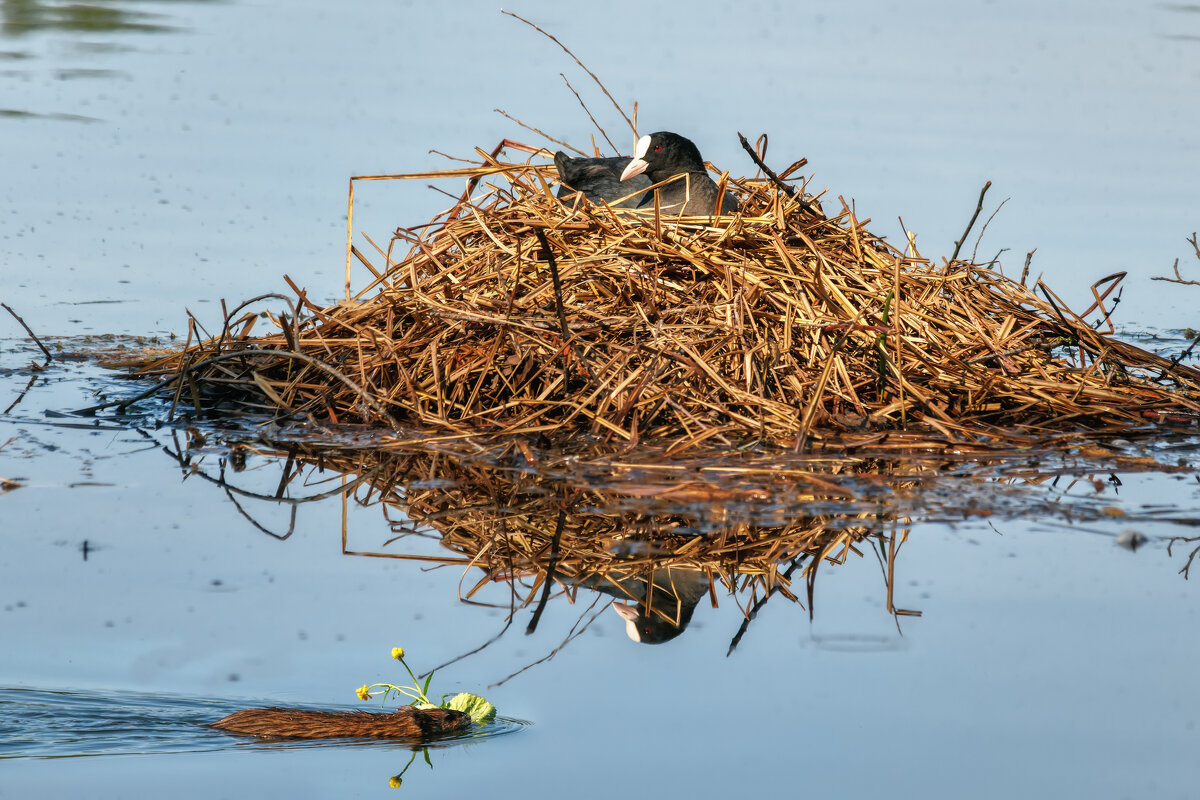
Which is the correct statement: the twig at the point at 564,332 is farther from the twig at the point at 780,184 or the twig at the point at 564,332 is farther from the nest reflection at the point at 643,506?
the twig at the point at 780,184

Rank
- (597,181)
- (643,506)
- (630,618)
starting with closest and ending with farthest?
(630,618) < (643,506) < (597,181)

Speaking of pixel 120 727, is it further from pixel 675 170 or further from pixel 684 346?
pixel 675 170

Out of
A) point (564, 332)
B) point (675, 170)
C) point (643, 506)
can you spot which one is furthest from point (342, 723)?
point (675, 170)

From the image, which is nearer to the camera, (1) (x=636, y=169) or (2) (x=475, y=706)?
(2) (x=475, y=706)

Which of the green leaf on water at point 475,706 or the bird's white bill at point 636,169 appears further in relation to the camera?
the bird's white bill at point 636,169

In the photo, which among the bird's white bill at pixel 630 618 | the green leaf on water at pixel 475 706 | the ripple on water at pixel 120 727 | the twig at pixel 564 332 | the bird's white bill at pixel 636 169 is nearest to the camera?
the ripple on water at pixel 120 727

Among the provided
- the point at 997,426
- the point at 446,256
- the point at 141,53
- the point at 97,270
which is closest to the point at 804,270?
the point at 997,426

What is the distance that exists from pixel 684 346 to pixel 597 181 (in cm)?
148

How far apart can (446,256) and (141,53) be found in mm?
8232

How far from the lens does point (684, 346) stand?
4734 millimetres

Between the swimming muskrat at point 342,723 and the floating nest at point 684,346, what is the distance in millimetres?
1751

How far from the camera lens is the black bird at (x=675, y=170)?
18.7 ft

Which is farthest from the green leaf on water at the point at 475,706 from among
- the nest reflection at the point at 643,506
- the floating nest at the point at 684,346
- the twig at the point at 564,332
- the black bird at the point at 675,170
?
the black bird at the point at 675,170

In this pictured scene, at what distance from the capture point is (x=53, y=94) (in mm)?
11062
